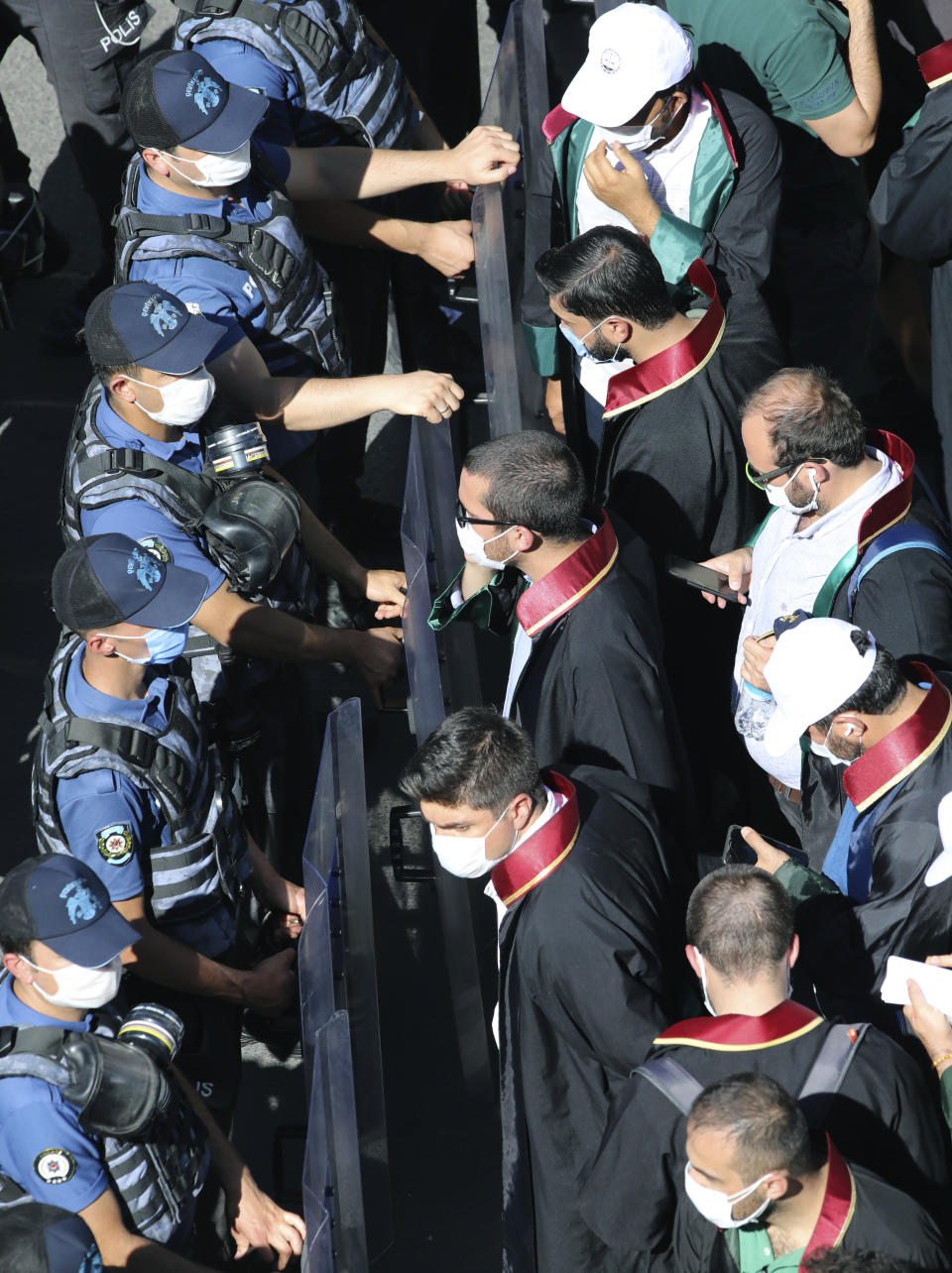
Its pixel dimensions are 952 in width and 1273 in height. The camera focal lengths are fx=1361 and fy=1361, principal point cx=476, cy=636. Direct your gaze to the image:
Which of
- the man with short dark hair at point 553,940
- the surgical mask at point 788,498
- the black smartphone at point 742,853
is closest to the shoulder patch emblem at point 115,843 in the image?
the man with short dark hair at point 553,940

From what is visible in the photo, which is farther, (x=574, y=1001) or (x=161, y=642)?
(x=161, y=642)

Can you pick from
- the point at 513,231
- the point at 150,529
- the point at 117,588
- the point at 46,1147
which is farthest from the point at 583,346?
the point at 46,1147

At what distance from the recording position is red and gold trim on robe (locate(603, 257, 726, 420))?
378 cm

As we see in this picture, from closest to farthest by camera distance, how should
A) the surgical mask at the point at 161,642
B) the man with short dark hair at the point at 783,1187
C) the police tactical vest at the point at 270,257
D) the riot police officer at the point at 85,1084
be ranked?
the man with short dark hair at the point at 783,1187 → the riot police officer at the point at 85,1084 → the surgical mask at the point at 161,642 → the police tactical vest at the point at 270,257

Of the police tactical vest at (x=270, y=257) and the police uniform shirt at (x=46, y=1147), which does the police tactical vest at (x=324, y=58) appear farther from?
the police uniform shirt at (x=46, y=1147)

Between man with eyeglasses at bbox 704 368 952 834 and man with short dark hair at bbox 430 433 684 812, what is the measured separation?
0.31 m

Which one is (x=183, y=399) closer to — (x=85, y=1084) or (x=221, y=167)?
(x=221, y=167)

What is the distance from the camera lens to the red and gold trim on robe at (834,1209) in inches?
92.2

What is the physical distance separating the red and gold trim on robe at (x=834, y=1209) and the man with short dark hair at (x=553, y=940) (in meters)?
0.55

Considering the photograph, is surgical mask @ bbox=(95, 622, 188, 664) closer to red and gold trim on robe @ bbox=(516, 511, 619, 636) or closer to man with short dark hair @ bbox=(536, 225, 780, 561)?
red and gold trim on robe @ bbox=(516, 511, 619, 636)

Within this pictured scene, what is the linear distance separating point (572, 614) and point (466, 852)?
2.41ft

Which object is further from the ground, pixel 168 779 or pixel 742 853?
pixel 168 779

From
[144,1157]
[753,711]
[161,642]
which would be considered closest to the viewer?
[144,1157]

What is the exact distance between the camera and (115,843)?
3.07 m
